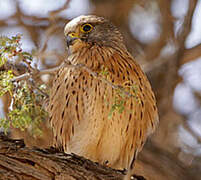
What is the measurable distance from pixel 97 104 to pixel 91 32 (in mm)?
933

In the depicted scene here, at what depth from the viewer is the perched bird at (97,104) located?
13.8ft

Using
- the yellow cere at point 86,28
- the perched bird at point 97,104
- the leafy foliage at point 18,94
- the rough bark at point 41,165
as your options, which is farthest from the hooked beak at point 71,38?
the rough bark at point 41,165

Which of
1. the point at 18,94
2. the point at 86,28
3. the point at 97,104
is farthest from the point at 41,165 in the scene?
the point at 86,28

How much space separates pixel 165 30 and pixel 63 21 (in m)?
1.84

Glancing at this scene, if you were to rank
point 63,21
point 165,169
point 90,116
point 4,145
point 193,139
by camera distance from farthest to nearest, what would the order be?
point 63,21 < point 193,139 < point 165,169 < point 90,116 < point 4,145

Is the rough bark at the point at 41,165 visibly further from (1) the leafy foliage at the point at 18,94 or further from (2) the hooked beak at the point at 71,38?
(2) the hooked beak at the point at 71,38

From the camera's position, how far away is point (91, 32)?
186 inches

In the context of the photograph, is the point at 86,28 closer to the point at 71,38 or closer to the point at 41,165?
the point at 71,38

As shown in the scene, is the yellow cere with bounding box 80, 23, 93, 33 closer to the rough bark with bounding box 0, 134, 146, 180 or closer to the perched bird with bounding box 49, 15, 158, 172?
the perched bird with bounding box 49, 15, 158, 172

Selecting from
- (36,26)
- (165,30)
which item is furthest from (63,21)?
(165,30)

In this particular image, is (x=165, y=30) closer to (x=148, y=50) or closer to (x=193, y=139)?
(x=148, y=50)

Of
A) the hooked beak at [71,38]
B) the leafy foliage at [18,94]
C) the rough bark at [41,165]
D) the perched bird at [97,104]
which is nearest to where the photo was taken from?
the leafy foliage at [18,94]

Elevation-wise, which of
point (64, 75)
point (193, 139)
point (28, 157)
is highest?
point (64, 75)

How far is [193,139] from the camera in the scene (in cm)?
681
